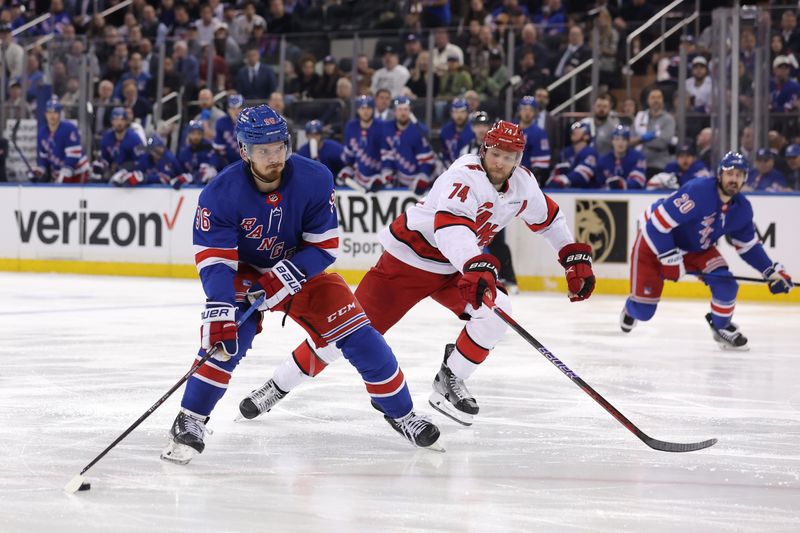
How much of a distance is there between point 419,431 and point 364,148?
7.34m

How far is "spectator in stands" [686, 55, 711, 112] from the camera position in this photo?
997 cm

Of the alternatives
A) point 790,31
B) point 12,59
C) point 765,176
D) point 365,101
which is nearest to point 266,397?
point 765,176

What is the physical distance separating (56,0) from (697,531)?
13958mm

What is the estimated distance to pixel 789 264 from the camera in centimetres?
959

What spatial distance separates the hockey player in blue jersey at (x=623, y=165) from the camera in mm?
10250

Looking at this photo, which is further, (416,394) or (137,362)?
(137,362)

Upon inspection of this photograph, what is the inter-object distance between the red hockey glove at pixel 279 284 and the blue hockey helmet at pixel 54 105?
9167 millimetres

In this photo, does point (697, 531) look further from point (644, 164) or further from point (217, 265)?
point (644, 164)

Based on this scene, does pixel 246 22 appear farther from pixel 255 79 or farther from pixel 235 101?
pixel 235 101

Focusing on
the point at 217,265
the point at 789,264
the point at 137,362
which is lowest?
the point at 789,264

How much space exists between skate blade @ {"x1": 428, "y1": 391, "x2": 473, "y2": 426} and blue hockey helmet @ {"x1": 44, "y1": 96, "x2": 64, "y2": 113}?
28.7 ft

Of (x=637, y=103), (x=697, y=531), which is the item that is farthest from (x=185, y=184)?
(x=697, y=531)

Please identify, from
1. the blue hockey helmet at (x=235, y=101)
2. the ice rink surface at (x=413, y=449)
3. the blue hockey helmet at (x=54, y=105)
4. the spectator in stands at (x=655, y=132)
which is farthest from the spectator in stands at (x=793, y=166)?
the blue hockey helmet at (x=54, y=105)

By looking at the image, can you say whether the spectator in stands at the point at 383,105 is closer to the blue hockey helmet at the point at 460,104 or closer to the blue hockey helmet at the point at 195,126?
the blue hockey helmet at the point at 460,104
